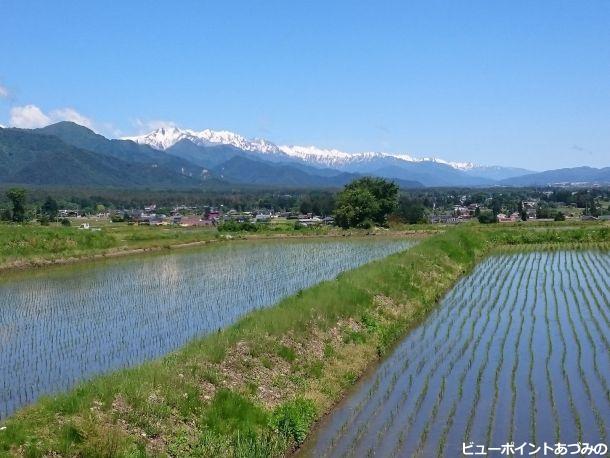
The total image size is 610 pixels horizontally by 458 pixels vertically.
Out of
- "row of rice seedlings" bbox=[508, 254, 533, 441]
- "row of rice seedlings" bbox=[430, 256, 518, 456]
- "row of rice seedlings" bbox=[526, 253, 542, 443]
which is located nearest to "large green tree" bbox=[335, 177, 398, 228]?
"row of rice seedlings" bbox=[526, 253, 542, 443]

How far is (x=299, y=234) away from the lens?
179 ft

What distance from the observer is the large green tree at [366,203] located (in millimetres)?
59375

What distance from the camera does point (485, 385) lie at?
1173 cm

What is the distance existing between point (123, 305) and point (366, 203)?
40354 mm

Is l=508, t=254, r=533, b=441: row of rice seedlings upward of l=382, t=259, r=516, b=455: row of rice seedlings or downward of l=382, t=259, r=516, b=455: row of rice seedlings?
upward

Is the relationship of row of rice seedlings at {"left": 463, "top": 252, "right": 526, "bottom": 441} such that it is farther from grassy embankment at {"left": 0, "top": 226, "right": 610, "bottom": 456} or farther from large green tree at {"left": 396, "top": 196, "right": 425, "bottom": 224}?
large green tree at {"left": 396, "top": 196, "right": 425, "bottom": 224}

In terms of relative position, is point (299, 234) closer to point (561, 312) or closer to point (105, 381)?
point (561, 312)

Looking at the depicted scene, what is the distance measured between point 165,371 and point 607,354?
32.3 feet

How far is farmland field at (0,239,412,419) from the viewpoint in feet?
44.4

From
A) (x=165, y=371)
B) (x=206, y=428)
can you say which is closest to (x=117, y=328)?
(x=165, y=371)

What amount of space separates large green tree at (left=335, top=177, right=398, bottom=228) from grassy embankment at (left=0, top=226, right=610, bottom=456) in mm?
41412

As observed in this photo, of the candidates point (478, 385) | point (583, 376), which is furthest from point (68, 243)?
point (583, 376)

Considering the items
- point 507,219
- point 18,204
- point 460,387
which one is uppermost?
point 18,204

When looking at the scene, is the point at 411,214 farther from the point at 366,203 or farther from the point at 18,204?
the point at 18,204
